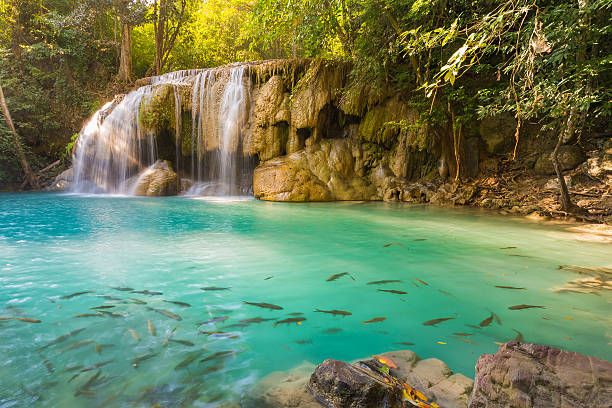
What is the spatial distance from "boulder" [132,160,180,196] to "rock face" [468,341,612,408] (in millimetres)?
12141

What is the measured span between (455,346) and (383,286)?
39.5 inches

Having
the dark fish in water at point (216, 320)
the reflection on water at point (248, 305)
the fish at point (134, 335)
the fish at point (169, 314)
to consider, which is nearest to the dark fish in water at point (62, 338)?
the reflection on water at point (248, 305)

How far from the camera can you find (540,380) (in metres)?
1.16

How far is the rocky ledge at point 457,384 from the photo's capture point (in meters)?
1.12

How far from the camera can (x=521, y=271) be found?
321 centimetres

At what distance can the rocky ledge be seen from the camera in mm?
1116

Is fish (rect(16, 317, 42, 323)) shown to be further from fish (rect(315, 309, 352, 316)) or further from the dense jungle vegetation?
the dense jungle vegetation

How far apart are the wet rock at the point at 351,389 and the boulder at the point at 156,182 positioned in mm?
11701

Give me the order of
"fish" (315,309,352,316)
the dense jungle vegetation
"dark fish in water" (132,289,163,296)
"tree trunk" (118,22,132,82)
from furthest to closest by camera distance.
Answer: "tree trunk" (118,22,132,82), the dense jungle vegetation, "dark fish in water" (132,289,163,296), "fish" (315,309,352,316)

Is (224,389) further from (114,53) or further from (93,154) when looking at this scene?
(114,53)

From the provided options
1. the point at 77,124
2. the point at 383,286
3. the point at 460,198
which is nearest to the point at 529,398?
the point at 383,286

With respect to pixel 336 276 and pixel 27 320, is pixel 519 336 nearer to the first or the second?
pixel 336 276

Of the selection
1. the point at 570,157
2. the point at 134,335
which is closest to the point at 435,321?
the point at 134,335

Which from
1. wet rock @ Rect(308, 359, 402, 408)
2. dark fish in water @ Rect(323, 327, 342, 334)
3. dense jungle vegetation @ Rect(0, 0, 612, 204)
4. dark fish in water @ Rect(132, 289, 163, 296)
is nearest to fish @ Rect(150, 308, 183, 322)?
dark fish in water @ Rect(132, 289, 163, 296)
